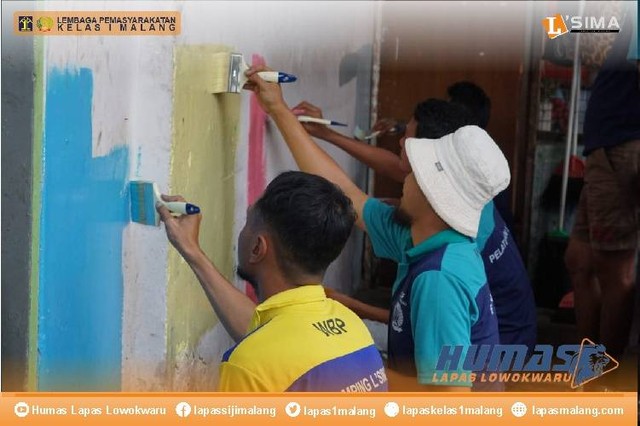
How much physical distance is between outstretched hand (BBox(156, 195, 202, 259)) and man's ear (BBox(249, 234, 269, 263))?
38 centimetres

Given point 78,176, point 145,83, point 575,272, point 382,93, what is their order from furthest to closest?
point 382,93, point 575,272, point 145,83, point 78,176

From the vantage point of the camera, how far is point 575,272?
4.80 meters

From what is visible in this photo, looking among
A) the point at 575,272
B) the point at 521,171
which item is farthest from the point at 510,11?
the point at 575,272

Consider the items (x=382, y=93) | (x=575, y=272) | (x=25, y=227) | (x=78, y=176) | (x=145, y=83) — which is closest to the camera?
(x=25, y=227)

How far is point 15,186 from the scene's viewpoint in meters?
2.17

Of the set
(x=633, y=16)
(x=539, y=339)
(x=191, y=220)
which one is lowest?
(x=539, y=339)

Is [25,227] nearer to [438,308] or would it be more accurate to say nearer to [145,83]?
[145,83]

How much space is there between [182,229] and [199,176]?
40 centimetres

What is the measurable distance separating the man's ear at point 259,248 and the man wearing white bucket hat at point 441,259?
518mm

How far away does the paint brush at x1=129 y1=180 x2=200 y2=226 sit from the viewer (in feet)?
8.06

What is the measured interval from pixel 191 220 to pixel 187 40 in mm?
490

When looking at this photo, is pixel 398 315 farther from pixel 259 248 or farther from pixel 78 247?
pixel 78 247

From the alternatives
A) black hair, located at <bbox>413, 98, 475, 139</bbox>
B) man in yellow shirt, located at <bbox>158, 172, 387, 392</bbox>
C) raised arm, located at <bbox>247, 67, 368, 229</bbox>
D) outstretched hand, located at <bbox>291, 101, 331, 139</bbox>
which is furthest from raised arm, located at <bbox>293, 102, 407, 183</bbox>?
man in yellow shirt, located at <bbox>158, 172, 387, 392</bbox>

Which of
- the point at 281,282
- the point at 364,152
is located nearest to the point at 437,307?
the point at 281,282
